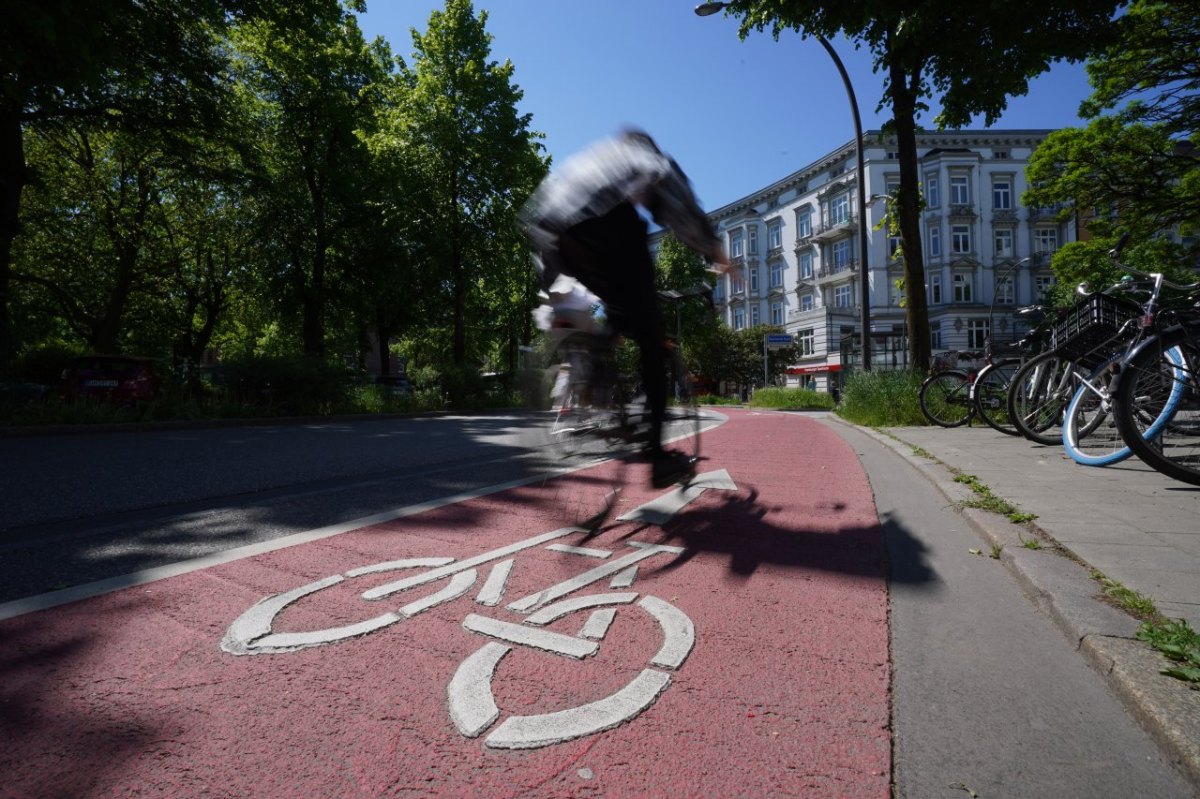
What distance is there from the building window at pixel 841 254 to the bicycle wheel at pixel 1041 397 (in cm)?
4889

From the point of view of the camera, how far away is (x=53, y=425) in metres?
10.2

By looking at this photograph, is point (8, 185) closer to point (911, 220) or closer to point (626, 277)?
point (626, 277)

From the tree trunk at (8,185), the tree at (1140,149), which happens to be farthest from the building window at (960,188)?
the tree trunk at (8,185)

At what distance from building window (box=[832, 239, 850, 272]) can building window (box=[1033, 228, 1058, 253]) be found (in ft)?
44.6

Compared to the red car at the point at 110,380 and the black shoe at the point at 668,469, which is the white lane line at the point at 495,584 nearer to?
the black shoe at the point at 668,469

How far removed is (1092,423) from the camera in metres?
5.79

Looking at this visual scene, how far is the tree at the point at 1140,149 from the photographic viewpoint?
55.4 ft

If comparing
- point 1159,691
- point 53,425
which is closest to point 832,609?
point 1159,691

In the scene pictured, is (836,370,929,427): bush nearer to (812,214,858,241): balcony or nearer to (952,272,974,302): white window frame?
(812,214,858,241): balcony

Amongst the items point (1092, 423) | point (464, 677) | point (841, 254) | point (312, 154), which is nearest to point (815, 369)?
point (841, 254)

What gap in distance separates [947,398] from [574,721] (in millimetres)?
10604

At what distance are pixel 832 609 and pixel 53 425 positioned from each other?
12.1 m

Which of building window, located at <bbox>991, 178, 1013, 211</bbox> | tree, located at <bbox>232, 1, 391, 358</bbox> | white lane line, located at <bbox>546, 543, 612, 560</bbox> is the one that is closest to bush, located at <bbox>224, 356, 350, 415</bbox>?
tree, located at <bbox>232, 1, 391, 358</bbox>

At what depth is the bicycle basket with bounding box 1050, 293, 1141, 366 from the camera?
578 centimetres
